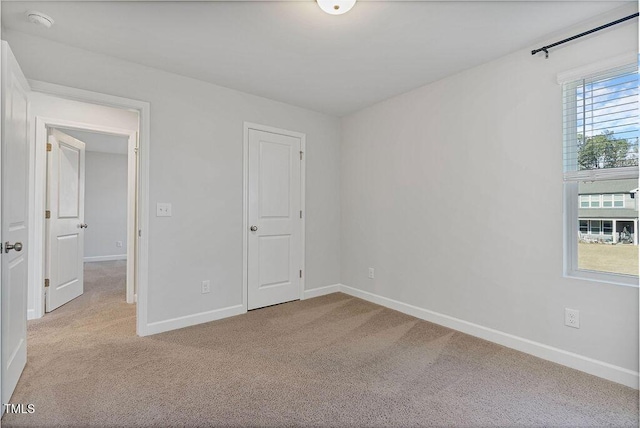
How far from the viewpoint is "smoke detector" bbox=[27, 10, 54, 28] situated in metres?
2.07

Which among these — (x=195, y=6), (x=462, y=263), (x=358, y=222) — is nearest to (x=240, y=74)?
(x=195, y=6)

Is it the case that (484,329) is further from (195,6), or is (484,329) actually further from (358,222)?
A: (195,6)

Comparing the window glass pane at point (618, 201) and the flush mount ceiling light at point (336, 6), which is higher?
the flush mount ceiling light at point (336, 6)

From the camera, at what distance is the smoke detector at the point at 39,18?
207 cm

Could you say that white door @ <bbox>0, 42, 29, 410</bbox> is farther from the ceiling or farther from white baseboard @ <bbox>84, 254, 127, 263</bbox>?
white baseboard @ <bbox>84, 254, 127, 263</bbox>

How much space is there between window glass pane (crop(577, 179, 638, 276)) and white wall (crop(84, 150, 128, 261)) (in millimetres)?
8180

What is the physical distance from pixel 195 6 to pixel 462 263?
9.65 feet

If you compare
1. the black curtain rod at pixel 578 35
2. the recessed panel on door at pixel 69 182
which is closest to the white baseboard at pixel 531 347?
the black curtain rod at pixel 578 35

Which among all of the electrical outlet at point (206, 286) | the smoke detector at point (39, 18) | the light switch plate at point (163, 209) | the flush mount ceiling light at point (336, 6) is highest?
the smoke detector at point (39, 18)

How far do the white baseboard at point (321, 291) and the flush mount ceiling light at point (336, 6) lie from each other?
3.07 m

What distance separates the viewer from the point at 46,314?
3359 mm

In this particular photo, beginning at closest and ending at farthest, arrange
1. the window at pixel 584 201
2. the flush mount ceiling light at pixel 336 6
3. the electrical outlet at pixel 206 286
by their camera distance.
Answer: the flush mount ceiling light at pixel 336 6
the window at pixel 584 201
the electrical outlet at pixel 206 286

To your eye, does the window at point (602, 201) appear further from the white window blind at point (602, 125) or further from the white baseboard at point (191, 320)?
the white baseboard at point (191, 320)

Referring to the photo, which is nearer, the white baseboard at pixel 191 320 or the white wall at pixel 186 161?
the white wall at pixel 186 161
